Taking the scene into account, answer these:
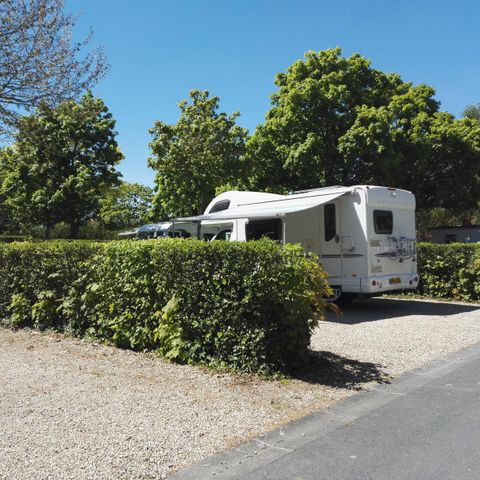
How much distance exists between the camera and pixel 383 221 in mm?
10977

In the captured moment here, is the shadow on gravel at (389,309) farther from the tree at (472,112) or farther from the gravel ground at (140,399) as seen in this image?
the tree at (472,112)

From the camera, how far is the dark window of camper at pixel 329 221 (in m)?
11.1

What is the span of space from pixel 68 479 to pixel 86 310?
461cm

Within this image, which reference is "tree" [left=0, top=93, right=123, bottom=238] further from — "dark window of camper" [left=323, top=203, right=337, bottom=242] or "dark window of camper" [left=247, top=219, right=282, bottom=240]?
"dark window of camper" [left=323, top=203, right=337, bottom=242]

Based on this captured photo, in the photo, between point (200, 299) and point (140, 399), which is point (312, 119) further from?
point (140, 399)

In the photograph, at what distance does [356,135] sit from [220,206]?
7.25m

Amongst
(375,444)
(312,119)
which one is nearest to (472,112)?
(312,119)

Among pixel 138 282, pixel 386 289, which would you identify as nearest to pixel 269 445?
pixel 138 282

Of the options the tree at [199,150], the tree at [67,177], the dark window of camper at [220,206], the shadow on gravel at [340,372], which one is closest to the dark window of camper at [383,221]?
the dark window of camper at [220,206]

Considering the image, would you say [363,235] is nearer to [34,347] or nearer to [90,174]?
[34,347]

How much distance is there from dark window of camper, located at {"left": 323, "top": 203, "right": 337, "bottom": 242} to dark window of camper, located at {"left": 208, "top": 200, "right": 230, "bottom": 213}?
145 inches

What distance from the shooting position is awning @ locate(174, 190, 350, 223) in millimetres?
10680

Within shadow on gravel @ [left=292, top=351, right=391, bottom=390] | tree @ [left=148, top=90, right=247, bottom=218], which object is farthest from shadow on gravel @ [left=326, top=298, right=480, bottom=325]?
tree @ [left=148, top=90, right=247, bottom=218]

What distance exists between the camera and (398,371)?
239 inches
